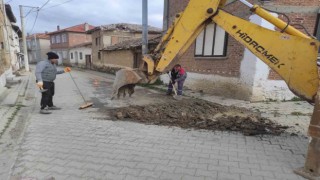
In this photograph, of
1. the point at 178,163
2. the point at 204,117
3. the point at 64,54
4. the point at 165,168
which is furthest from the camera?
the point at 64,54

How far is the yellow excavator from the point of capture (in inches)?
128

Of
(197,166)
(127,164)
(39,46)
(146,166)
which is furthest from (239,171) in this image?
(39,46)

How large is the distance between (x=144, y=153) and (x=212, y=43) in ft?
22.6

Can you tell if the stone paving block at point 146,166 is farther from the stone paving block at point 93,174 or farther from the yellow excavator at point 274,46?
the yellow excavator at point 274,46

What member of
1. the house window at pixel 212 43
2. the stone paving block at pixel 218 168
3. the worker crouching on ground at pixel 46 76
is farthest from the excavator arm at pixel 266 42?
the house window at pixel 212 43

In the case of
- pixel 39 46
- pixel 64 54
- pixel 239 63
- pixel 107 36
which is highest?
pixel 107 36

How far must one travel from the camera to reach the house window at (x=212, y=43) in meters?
9.25

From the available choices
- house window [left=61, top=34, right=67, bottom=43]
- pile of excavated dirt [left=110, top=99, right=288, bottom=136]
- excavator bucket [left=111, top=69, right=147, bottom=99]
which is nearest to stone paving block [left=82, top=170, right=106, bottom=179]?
pile of excavated dirt [left=110, top=99, right=288, bottom=136]

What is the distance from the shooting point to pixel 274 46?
12.1ft

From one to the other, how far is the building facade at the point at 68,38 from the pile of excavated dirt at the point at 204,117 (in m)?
36.8

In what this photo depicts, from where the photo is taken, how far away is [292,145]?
436 cm

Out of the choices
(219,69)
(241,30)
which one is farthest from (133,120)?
(219,69)

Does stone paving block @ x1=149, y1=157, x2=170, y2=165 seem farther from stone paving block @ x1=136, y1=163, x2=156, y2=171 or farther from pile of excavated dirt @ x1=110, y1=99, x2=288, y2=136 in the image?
pile of excavated dirt @ x1=110, y1=99, x2=288, y2=136

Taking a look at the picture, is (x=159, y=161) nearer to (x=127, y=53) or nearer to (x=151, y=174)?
(x=151, y=174)
